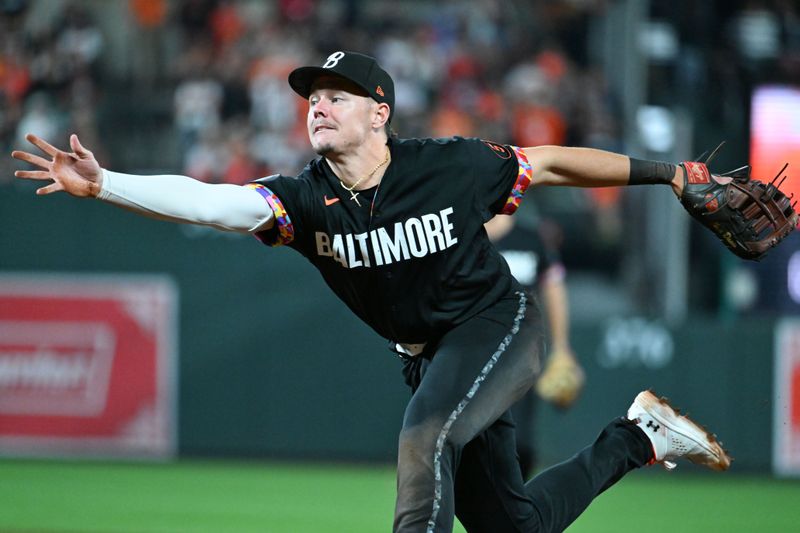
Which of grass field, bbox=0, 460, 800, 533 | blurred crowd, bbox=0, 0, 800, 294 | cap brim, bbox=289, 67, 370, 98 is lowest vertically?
grass field, bbox=0, 460, 800, 533

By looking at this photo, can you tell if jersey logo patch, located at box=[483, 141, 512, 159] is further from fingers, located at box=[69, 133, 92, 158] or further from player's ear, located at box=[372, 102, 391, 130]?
fingers, located at box=[69, 133, 92, 158]

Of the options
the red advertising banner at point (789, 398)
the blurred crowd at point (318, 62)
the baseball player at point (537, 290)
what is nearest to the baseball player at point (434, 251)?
the baseball player at point (537, 290)

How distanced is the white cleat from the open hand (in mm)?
2869

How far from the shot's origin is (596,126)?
14016mm

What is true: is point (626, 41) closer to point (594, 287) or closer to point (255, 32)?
point (594, 287)

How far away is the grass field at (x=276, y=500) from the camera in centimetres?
878

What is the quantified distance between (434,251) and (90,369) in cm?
749

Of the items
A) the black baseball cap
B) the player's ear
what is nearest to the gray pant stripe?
the player's ear

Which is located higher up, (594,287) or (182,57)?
(182,57)

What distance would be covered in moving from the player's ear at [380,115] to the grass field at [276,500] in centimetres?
391

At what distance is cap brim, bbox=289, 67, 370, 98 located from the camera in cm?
534

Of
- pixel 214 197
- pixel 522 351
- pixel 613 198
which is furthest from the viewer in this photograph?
pixel 613 198

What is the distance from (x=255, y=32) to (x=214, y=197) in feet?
36.1

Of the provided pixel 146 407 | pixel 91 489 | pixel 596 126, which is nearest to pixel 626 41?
pixel 596 126
